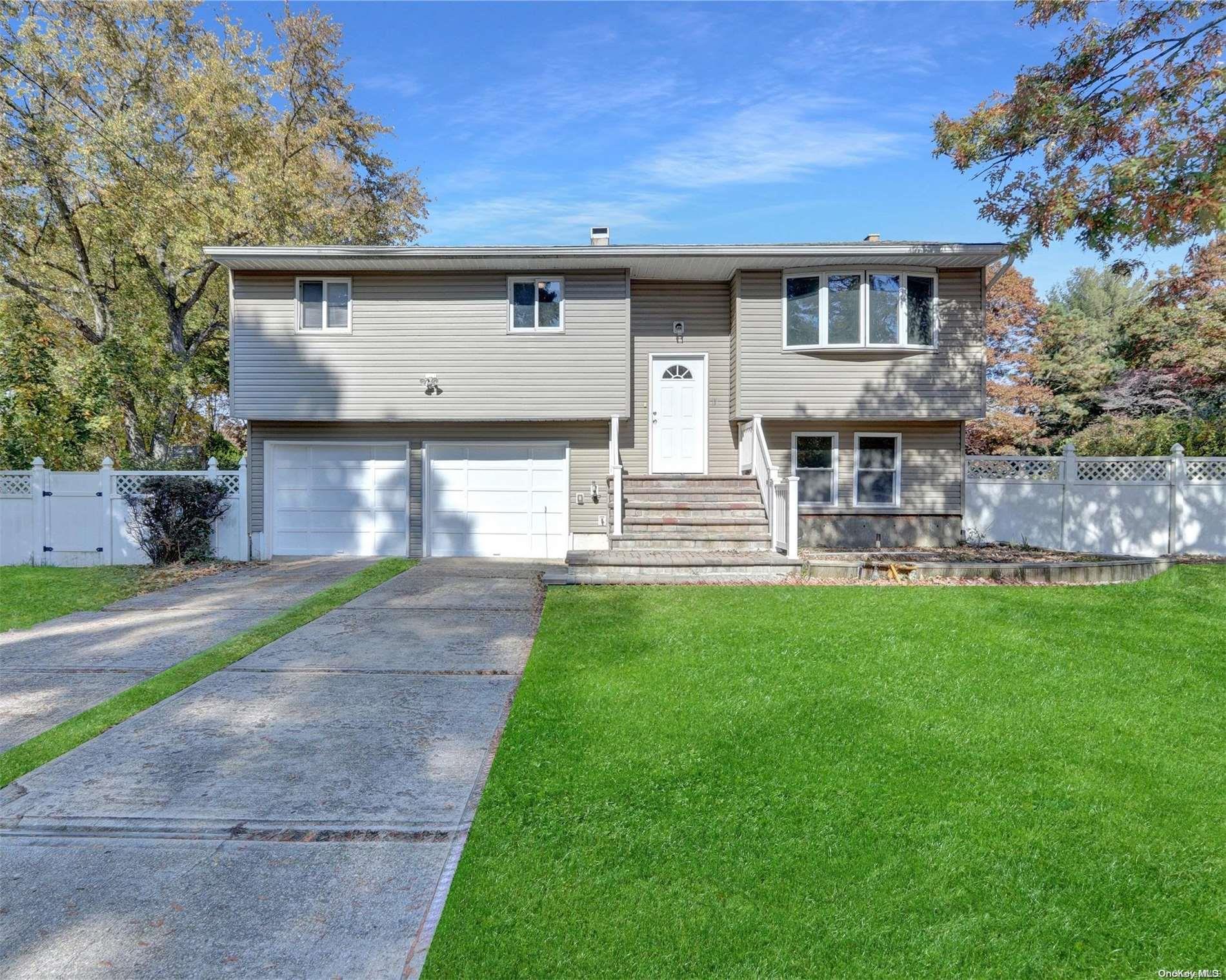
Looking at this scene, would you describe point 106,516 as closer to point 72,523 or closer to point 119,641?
point 72,523

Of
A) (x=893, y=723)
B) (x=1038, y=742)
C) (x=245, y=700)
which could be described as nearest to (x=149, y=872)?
(x=245, y=700)

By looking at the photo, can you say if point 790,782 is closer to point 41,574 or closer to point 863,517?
point 863,517

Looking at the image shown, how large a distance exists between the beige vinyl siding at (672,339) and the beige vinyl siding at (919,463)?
49.6 inches

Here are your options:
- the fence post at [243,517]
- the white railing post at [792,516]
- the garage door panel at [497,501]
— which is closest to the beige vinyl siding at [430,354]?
the fence post at [243,517]

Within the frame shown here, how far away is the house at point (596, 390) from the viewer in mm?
Result: 11812

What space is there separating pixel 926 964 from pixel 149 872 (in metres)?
3.01

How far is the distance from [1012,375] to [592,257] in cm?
1870

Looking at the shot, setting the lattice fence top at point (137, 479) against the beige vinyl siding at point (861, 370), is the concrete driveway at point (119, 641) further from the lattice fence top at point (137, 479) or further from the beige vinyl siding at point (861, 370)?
the beige vinyl siding at point (861, 370)

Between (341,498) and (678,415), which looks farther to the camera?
(678,415)

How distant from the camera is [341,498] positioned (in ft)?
41.7

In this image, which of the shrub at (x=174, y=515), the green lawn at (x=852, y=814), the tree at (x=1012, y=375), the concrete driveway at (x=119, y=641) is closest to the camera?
the green lawn at (x=852, y=814)

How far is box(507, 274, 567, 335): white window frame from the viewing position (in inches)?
479

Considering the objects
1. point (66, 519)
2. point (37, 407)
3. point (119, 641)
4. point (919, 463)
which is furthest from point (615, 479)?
point (37, 407)

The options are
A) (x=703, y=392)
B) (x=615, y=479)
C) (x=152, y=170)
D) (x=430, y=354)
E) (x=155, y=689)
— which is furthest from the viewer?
(x=152, y=170)
